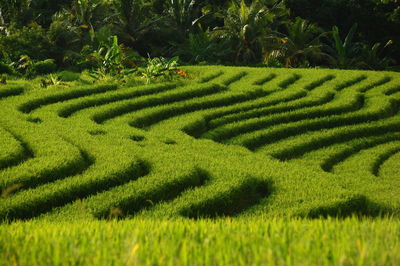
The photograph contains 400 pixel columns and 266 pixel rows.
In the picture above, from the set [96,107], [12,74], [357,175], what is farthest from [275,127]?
[12,74]

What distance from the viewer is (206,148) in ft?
30.1

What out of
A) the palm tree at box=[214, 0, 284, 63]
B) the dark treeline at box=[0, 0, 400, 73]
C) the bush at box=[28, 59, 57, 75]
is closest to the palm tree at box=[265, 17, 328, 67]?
the dark treeline at box=[0, 0, 400, 73]

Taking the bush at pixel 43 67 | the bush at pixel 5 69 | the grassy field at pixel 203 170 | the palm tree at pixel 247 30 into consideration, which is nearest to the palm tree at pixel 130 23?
the palm tree at pixel 247 30

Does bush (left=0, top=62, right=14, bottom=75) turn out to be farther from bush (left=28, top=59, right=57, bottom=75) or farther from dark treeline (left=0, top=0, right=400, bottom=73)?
dark treeline (left=0, top=0, right=400, bottom=73)

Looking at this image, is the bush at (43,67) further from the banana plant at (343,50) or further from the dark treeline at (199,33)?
the banana plant at (343,50)

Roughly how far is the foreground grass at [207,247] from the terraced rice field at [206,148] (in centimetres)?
32

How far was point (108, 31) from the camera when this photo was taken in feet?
62.3

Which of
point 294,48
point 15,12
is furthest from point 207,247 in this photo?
point 15,12

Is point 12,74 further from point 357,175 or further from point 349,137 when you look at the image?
point 357,175

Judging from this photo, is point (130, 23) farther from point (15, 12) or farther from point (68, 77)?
point (68, 77)

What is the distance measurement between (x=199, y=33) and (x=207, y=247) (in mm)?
19669

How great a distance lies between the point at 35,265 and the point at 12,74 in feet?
45.8

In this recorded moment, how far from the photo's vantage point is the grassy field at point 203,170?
2740 mm

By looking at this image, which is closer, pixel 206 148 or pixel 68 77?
pixel 206 148
